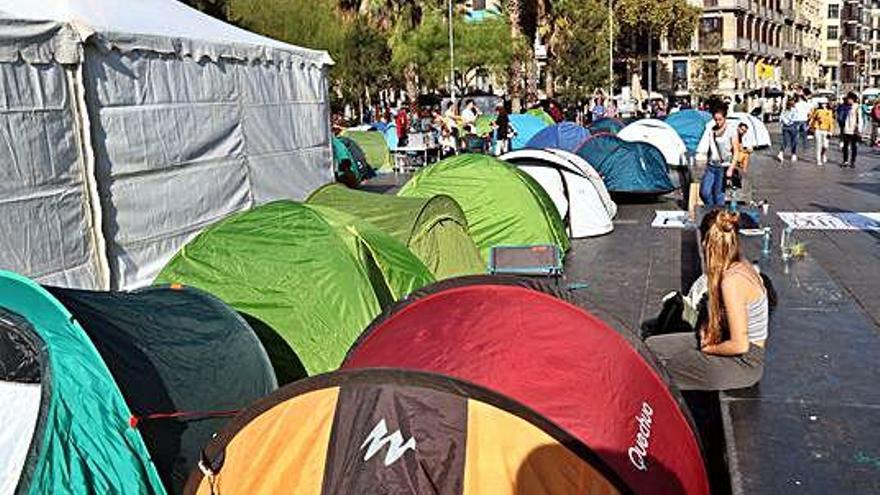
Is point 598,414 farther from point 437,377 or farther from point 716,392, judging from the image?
point 716,392

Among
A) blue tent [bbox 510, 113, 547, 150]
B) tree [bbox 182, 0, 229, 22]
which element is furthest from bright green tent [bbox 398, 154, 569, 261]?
tree [bbox 182, 0, 229, 22]

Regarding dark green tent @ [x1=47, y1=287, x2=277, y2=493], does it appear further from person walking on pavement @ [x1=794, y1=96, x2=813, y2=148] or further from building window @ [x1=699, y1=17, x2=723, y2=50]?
building window @ [x1=699, y1=17, x2=723, y2=50]

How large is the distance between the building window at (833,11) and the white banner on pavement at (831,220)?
113m

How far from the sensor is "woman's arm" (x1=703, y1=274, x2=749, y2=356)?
5.55m

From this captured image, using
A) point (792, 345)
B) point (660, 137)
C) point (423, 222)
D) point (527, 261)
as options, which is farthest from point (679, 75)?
point (792, 345)

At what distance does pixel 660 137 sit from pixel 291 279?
1767cm

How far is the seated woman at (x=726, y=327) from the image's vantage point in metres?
5.59

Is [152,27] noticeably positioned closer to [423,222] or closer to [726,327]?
[423,222]

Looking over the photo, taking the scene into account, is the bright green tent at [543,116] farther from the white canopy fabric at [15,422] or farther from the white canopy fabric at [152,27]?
the white canopy fabric at [15,422]

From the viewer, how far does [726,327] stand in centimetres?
574

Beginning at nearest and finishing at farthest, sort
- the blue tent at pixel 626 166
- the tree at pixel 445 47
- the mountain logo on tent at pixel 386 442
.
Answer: the mountain logo on tent at pixel 386 442
the blue tent at pixel 626 166
the tree at pixel 445 47

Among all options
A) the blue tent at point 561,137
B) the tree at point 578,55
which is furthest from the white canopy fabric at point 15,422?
the tree at point 578,55

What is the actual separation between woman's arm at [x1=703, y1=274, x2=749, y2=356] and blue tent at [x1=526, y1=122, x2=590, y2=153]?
12373mm

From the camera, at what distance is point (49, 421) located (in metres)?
3.94
